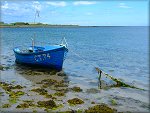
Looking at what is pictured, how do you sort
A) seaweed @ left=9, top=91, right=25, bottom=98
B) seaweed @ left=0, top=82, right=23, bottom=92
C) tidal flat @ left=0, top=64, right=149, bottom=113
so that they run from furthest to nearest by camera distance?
seaweed @ left=0, top=82, right=23, bottom=92 → seaweed @ left=9, top=91, right=25, bottom=98 → tidal flat @ left=0, top=64, right=149, bottom=113

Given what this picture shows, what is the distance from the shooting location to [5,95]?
1427cm

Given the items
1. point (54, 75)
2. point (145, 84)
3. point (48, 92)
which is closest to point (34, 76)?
point (54, 75)

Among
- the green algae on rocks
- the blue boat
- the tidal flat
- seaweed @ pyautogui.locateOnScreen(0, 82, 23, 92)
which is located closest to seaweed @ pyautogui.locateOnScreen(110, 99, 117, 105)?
the tidal flat

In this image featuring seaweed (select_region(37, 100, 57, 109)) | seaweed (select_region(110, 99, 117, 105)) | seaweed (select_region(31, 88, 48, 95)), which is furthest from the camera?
seaweed (select_region(31, 88, 48, 95))

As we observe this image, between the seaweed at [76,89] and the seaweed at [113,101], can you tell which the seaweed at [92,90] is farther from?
the seaweed at [113,101]

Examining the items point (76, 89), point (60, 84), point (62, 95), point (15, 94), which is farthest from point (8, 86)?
point (76, 89)

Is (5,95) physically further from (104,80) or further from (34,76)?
(104,80)

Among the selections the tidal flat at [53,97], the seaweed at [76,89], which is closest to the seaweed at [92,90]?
the tidal flat at [53,97]

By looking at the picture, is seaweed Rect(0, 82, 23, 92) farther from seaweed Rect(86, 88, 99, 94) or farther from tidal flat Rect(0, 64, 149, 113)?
seaweed Rect(86, 88, 99, 94)

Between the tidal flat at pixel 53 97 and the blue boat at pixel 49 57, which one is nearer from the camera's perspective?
the tidal flat at pixel 53 97

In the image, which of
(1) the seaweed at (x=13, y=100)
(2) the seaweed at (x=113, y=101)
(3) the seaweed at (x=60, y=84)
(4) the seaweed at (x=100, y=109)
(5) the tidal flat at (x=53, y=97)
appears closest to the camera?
(4) the seaweed at (x=100, y=109)

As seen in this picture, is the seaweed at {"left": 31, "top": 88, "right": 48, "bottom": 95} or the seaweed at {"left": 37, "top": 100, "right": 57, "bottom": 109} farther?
the seaweed at {"left": 31, "top": 88, "right": 48, "bottom": 95}

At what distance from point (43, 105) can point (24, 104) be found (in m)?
0.92

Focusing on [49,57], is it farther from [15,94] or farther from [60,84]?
[15,94]
